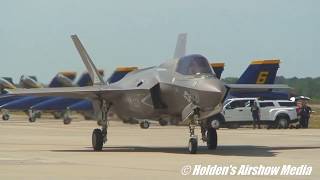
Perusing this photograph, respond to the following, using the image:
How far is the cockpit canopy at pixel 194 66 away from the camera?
1936 centimetres

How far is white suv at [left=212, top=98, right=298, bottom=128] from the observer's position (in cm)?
4209

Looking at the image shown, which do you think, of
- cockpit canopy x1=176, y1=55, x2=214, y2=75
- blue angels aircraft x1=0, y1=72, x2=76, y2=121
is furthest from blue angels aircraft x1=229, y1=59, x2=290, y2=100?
cockpit canopy x1=176, y1=55, x2=214, y2=75

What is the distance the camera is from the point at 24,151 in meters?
21.0

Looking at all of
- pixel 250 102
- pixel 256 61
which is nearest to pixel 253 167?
pixel 250 102

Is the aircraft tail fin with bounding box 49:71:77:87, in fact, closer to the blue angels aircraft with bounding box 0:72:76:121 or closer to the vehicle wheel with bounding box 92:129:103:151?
the blue angels aircraft with bounding box 0:72:76:121

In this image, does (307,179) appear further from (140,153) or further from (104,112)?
(104,112)

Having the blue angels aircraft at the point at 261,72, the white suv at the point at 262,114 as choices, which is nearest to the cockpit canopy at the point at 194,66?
the white suv at the point at 262,114

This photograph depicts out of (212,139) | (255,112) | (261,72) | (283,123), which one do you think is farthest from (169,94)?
(261,72)

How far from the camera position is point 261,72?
50375 mm

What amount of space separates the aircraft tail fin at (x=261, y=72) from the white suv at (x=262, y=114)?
294 inches

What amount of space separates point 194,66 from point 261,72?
3148cm

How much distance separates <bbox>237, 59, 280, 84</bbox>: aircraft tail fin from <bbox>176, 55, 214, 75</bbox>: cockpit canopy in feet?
100

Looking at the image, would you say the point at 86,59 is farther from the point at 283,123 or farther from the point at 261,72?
the point at 261,72

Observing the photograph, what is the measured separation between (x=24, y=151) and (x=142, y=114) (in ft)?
12.3
